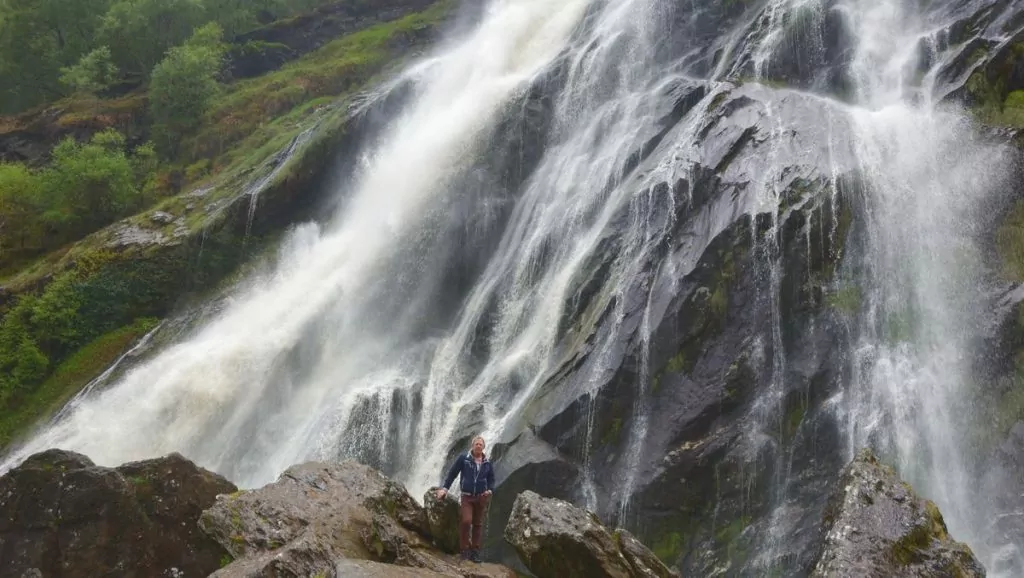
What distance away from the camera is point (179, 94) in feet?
114

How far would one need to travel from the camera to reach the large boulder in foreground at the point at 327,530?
7543 mm

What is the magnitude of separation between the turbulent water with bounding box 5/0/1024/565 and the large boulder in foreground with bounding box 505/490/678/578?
14.7 feet

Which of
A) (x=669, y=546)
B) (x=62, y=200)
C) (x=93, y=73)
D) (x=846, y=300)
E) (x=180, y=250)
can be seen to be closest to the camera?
(x=669, y=546)

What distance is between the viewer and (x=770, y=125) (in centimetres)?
1784

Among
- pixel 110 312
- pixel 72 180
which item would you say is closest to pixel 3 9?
pixel 72 180

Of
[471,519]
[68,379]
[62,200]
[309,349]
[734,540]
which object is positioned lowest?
[68,379]

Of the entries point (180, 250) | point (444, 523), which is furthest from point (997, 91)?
point (180, 250)

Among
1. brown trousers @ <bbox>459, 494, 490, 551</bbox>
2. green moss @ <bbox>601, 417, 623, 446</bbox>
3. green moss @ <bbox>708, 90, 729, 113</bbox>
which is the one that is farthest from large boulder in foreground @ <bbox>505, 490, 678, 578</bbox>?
green moss @ <bbox>708, 90, 729, 113</bbox>

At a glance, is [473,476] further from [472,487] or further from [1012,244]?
[1012,244]

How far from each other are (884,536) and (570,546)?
365 centimetres

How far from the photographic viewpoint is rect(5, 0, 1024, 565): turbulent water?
14047mm

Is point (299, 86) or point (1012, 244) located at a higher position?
point (299, 86)

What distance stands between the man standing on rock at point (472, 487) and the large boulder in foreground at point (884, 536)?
4097mm

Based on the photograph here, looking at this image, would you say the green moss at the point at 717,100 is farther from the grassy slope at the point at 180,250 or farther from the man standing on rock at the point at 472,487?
the grassy slope at the point at 180,250
